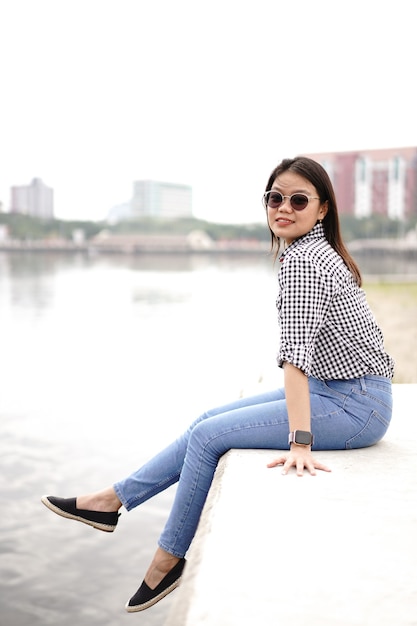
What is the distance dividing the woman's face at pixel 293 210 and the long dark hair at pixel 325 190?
0.02 m

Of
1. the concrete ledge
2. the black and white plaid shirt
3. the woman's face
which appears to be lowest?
the concrete ledge

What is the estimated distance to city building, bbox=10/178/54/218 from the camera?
121375 mm

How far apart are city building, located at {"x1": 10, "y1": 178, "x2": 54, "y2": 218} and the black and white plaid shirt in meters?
121

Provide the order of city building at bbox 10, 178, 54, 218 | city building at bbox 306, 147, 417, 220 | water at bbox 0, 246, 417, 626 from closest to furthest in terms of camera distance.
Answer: water at bbox 0, 246, 417, 626, city building at bbox 306, 147, 417, 220, city building at bbox 10, 178, 54, 218

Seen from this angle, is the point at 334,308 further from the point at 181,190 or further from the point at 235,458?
the point at 181,190

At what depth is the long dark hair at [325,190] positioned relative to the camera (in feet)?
8.45

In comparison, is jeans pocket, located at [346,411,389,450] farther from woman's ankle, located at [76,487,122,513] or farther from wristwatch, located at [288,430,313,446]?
woman's ankle, located at [76,487,122,513]

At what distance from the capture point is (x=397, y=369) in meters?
7.81

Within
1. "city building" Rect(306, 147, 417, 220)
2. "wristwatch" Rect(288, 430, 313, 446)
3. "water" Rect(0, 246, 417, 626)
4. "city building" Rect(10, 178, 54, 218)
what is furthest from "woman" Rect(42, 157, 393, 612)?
"city building" Rect(10, 178, 54, 218)

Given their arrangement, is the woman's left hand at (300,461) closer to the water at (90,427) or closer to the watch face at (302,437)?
the watch face at (302,437)

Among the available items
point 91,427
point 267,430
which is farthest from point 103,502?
point 91,427

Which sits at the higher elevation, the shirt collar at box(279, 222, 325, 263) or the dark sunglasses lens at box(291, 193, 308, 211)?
the dark sunglasses lens at box(291, 193, 308, 211)

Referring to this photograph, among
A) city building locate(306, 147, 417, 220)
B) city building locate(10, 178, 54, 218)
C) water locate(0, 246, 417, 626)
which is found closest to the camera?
water locate(0, 246, 417, 626)

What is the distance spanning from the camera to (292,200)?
256 centimetres
